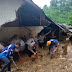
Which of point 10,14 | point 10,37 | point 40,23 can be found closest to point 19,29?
point 10,37

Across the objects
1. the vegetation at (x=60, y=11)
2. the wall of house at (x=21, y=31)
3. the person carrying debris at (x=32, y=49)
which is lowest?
the person carrying debris at (x=32, y=49)

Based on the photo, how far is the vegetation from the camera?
25.0 meters

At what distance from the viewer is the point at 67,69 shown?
212 inches

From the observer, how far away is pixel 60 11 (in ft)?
92.5

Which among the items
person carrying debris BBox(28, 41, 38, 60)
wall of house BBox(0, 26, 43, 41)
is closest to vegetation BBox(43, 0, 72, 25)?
wall of house BBox(0, 26, 43, 41)

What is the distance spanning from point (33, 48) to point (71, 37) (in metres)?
2.68

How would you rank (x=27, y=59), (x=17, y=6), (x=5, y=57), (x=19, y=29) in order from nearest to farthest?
(x=5, y=57) → (x=17, y=6) → (x=27, y=59) → (x=19, y=29)

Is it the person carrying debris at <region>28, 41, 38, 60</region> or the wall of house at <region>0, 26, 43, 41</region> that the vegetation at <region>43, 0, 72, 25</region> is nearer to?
the wall of house at <region>0, 26, 43, 41</region>

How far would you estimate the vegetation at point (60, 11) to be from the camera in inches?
982

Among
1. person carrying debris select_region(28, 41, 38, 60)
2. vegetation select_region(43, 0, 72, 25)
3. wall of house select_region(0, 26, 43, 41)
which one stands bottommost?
→ person carrying debris select_region(28, 41, 38, 60)

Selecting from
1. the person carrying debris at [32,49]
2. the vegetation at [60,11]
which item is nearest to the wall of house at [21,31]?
the person carrying debris at [32,49]

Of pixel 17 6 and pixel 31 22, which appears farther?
pixel 31 22

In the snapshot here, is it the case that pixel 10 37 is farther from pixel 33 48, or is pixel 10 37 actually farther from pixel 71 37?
pixel 71 37

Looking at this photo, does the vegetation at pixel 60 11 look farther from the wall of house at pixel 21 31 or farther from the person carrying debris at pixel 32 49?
the person carrying debris at pixel 32 49
